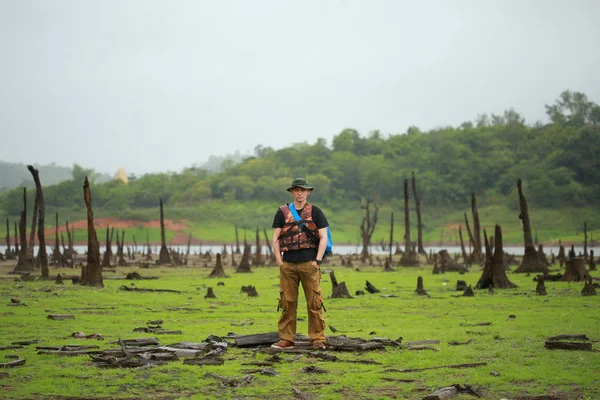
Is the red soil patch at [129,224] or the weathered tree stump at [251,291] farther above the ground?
the red soil patch at [129,224]

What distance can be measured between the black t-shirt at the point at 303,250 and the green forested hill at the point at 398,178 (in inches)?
3771

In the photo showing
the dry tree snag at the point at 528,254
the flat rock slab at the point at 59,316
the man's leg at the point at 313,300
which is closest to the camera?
the man's leg at the point at 313,300

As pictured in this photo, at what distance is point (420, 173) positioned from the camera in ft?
395

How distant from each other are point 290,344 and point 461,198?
109115 mm

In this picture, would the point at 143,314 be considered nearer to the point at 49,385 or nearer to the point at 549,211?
the point at 49,385

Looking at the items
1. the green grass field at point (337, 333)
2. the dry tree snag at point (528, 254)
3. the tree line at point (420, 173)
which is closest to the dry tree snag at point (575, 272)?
the green grass field at point (337, 333)

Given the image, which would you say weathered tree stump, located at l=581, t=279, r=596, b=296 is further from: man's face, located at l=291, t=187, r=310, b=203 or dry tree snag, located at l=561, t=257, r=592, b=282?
man's face, located at l=291, t=187, r=310, b=203

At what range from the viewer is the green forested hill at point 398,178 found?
108 meters

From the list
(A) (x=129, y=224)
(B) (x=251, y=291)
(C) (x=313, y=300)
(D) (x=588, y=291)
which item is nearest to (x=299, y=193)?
(C) (x=313, y=300)

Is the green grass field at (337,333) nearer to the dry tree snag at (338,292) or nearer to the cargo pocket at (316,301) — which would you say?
the dry tree snag at (338,292)

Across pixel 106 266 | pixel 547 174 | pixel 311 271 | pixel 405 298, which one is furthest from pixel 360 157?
pixel 311 271

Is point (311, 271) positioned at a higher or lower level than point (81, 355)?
higher

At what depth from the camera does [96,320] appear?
1405 cm

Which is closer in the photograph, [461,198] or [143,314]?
[143,314]
